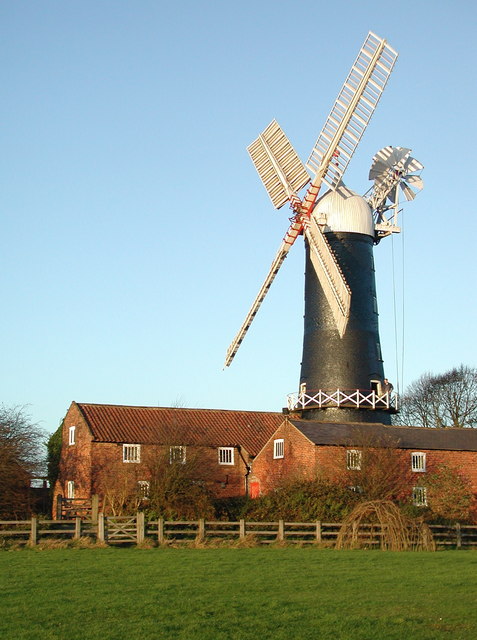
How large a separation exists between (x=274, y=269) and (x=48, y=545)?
855 inches

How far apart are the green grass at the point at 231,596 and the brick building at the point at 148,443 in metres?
15.2

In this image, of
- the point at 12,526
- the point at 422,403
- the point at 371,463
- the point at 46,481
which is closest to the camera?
→ the point at 12,526

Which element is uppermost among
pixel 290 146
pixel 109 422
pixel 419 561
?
pixel 290 146

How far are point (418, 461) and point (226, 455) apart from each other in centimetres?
934

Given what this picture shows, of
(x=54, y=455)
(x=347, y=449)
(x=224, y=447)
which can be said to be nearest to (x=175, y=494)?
(x=347, y=449)

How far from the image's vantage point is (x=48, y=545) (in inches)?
1010

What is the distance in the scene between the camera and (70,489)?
42.2 m

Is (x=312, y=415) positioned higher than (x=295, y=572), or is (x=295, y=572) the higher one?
(x=312, y=415)

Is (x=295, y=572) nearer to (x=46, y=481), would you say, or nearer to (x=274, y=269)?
(x=274, y=269)

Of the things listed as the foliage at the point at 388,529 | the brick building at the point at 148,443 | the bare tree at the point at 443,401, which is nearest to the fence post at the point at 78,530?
the foliage at the point at 388,529

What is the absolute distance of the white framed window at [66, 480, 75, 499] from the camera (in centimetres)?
4180

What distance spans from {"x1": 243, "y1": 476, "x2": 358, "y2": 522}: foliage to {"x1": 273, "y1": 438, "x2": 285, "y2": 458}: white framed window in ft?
17.8

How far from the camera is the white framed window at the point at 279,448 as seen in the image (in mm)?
40562

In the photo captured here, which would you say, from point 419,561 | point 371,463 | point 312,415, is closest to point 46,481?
point 312,415
